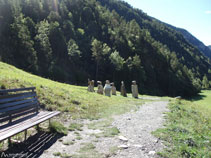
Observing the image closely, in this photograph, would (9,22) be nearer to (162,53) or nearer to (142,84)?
(142,84)

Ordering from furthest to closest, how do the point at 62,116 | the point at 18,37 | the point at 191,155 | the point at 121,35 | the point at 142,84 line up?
the point at 121,35 < the point at 142,84 < the point at 18,37 < the point at 62,116 < the point at 191,155

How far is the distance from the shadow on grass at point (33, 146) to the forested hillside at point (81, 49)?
149 feet

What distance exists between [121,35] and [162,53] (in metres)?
30.5

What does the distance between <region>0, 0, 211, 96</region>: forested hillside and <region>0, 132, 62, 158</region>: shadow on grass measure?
45.5 m

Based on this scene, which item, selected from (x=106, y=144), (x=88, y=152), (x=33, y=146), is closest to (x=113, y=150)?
(x=106, y=144)

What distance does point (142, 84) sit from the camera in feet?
279

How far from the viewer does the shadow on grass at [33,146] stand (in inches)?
186

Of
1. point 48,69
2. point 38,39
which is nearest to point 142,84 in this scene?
point 48,69

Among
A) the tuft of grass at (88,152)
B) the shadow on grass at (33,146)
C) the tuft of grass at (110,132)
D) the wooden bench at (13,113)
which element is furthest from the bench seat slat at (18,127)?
the tuft of grass at (110,132)

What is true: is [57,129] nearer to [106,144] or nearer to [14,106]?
[14,106]

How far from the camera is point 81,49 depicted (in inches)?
3366

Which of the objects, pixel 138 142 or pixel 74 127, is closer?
pixel 138 142

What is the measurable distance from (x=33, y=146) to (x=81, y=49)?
82532mm

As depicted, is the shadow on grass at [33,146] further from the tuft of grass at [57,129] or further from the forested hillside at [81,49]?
the forested hillside at [81,49]
